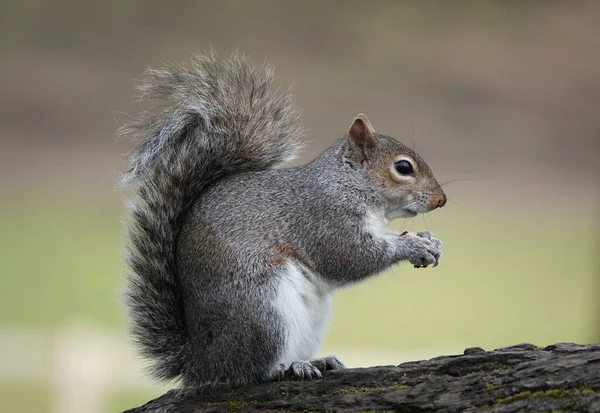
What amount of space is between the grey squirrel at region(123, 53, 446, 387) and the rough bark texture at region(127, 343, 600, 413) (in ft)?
0.20

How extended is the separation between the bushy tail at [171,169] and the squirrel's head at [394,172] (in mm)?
268

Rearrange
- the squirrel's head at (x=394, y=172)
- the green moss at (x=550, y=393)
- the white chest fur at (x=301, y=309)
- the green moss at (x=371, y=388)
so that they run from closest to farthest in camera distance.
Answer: the green moss at (x=550, y=393), the green moss at (x=371, y=388), the white chest fur at (x=301, y=309), the squirrel's head at (x=394, y=172)

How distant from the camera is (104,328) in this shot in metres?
4.11

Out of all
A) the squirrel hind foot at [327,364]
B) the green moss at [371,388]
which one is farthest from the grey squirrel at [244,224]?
the green moss at [371,388]

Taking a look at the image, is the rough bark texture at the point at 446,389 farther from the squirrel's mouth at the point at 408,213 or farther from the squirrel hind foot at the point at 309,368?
the squirrel's mouth at the point at 408,213

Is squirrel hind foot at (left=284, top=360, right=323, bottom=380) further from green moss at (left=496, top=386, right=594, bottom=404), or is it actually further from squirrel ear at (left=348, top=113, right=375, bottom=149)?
squirrel ear at (left=348, top=113, right=375, bottom=149)

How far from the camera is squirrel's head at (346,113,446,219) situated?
6.97 feet

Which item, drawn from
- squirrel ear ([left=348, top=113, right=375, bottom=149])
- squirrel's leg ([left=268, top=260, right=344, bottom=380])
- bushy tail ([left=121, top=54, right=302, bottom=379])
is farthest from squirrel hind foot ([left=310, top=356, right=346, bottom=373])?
squirrel ear ([left=348, top=113, right=375, bottom=149])

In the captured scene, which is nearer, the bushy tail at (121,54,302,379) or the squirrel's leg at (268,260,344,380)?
the squirrel's leg at (268,260,344,380)

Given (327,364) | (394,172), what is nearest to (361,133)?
(394,172)

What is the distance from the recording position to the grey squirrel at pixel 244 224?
6.24 feet

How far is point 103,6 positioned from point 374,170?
319 cm

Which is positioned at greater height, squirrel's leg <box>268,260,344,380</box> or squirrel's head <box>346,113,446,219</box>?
squirrel's head <box>346,113,446,219</box>

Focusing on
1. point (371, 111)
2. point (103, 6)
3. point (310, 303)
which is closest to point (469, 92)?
point (371, 111)
